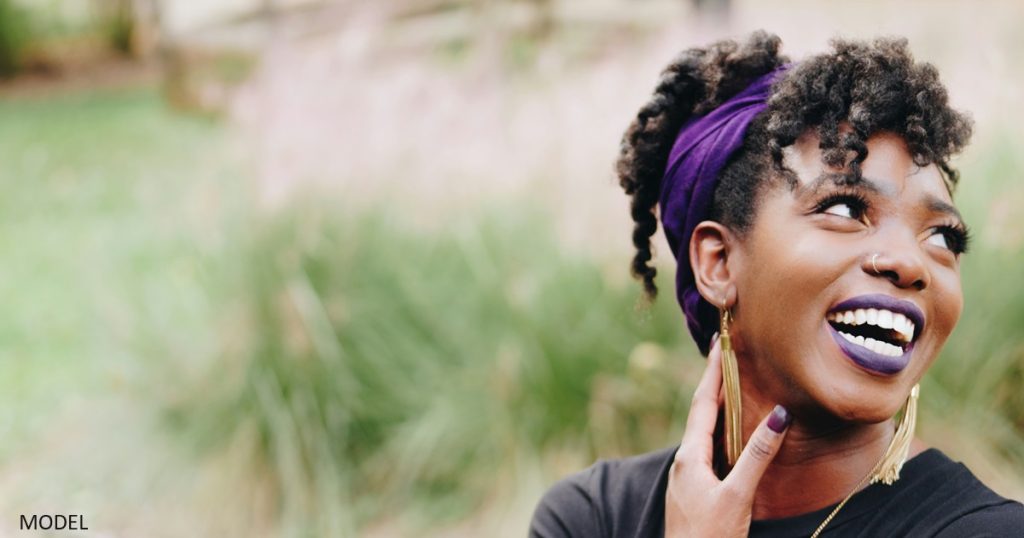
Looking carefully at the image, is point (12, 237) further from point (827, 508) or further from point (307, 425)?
point (827, 508)

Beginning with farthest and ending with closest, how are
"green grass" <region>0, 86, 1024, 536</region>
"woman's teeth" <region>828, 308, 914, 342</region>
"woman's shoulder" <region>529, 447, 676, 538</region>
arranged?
"green grass" <region>0, 86, 1024, 536</region> < "woman's shoulder" <region>529, 447, 676, 538</region> < "woman's teeth" <region>828, 308, 914, 342</region>

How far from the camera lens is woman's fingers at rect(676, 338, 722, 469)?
2607mm

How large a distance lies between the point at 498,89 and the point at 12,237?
490 cm

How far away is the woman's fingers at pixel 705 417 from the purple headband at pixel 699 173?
0.10 m

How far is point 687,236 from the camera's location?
2719mm

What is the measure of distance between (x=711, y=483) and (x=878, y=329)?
434 millimetres

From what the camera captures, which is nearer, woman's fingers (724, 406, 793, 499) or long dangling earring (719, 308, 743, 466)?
woman's fingers (724, 406, 793, 499)

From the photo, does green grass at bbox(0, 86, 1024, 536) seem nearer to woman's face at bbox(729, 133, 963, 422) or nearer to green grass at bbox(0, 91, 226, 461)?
green grass at bbox(0, 91, 226, 461)

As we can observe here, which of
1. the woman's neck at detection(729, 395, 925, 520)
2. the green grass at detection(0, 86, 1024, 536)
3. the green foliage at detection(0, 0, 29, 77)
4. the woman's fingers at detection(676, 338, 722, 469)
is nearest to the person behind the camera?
the woman's neck at detection(729, 395, 925, 520)

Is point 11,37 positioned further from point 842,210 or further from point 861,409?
point 861,409

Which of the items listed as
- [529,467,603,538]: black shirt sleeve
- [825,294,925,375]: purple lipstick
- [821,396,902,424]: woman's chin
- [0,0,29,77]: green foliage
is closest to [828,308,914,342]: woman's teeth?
[825,294,925,375]: purple lipstick

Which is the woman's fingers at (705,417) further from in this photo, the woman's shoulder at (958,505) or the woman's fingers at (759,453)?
the woman's shoulder at (958,505)

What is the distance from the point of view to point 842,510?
244cm

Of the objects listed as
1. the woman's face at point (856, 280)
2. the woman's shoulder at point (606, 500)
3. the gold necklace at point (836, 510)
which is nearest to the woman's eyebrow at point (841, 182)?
the woman's face at point (856, 280)
